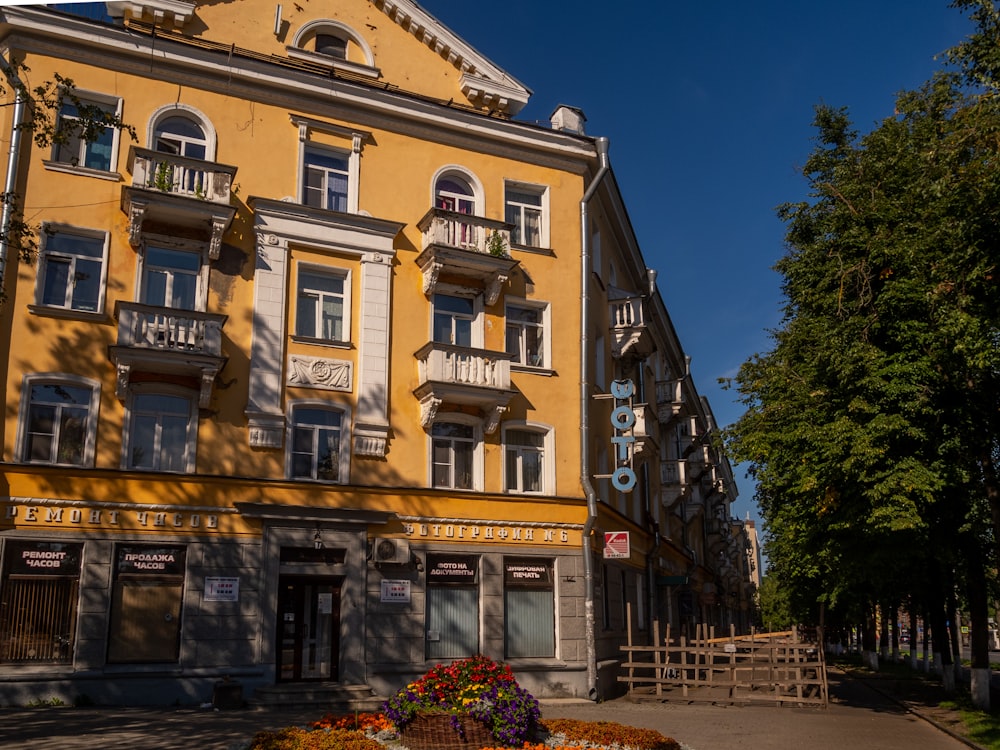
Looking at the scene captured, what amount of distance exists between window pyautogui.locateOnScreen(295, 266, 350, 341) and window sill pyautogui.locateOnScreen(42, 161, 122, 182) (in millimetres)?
4554

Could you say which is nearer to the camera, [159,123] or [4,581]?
[4,581]

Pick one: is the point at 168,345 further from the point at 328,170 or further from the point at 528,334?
the point at 528,334

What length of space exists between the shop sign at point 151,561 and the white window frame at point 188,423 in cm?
165

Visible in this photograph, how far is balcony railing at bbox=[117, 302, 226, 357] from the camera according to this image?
19.9 metres

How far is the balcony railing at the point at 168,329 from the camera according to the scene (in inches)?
784

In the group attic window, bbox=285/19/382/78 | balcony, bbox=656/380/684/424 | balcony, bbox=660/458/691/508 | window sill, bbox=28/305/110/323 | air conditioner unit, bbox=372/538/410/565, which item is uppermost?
attic window, bbox=285/19/382/78

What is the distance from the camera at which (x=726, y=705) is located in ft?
72.8

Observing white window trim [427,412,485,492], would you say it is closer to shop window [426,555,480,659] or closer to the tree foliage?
shop window [426,555,480,659]

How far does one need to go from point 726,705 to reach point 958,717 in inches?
211

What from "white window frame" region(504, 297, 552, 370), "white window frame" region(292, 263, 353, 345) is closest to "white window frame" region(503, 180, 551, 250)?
"white window frame" region(504, 297, 552, 370)

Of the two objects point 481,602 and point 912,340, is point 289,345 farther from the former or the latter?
point 912,340

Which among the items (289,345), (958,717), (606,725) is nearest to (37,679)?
(289,345)

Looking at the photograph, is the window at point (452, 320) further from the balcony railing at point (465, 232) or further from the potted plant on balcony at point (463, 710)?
the potted plant on balcony at point (463, 710)

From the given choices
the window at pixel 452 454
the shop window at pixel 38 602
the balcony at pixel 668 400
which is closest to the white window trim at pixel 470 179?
the window at pixel 452 454
